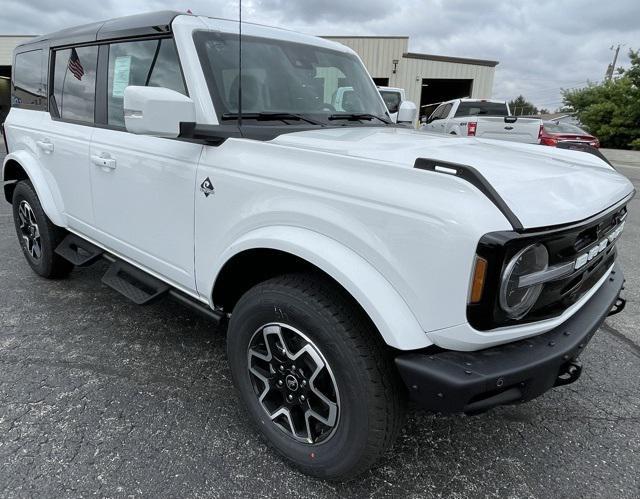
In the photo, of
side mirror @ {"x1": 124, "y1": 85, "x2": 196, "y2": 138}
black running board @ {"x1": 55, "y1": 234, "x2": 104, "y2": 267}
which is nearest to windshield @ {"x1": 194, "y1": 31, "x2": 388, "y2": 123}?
side mirror @ {"x1": 124, "y1": 85, "x2": 196, "y2": 138}

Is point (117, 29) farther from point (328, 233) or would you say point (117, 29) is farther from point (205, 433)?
point (205, 433)

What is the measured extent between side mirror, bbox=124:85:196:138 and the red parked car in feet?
38.5

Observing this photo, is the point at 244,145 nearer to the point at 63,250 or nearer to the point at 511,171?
→ the point at 511,171

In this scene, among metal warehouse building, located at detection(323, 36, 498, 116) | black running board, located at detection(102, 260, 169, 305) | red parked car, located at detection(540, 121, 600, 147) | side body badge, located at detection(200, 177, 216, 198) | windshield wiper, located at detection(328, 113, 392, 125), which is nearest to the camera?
side body badge, located at detection(200, 177, 216, 198)

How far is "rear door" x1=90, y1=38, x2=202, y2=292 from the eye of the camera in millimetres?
2395

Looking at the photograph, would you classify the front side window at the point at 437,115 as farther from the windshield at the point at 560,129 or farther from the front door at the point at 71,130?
the front door at the point at 71,130

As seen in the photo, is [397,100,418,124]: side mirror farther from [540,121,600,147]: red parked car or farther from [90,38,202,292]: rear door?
[540,121,600,147]: red parked car

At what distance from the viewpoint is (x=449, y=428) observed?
2.45 m

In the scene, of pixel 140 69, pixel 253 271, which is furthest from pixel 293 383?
pixel 140 69

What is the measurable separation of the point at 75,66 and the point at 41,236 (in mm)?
1400

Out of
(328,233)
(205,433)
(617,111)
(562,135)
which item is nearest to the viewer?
(328,233)

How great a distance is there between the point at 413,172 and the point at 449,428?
148 centimetres

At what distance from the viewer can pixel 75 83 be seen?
135 inches

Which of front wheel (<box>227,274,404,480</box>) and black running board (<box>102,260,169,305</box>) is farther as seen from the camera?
black running board (<box>102,260,169,305</box>)
